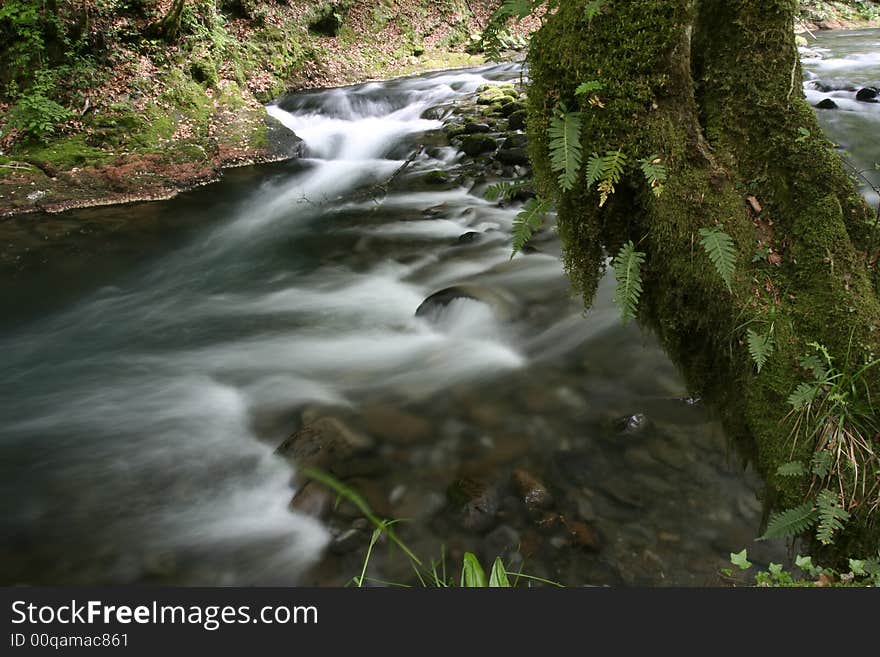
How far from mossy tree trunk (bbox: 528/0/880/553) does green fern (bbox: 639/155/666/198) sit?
4 cm

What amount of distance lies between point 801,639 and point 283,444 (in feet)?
12.1

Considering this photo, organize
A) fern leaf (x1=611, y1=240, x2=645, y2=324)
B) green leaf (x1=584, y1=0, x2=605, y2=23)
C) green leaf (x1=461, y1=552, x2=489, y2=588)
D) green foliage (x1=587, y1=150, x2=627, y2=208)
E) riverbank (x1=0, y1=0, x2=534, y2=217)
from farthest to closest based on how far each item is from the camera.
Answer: riverbank (x1=0, y1=0, x2=534, y2=217)
fern leaf (x1=611, y1=240, x2=645, y2=324)
green foliage (x1=587, y1=150, x2=627, y2=208)
green leaf (x1=584, y1=0, x2=605, y2=23)
green leaf (x1=461, y1=552, x2=489, y2=588)

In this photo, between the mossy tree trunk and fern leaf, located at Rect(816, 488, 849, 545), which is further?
the mossy tree trunk

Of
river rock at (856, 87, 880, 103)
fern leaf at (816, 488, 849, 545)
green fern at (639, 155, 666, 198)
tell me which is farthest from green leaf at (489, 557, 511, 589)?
river rock at (856, 87, 880, 103)

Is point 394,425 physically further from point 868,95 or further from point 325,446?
point 868,95

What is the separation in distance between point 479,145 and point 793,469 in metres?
9.77

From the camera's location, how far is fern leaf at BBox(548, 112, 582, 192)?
2898mm

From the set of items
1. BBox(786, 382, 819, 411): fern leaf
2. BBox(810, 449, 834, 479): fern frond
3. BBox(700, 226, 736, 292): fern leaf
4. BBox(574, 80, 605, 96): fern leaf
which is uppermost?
BBox(574, 80, 605, 96): fern leaf

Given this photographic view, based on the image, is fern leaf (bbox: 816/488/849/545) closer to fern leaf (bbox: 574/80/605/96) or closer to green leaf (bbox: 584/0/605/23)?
fern leaf (bbox: 574/80/605/96)

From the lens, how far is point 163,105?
12.4m

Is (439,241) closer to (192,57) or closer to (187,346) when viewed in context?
(187,346)

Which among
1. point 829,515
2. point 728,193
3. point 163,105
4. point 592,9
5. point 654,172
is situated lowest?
point 829,515

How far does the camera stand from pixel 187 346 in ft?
22.4

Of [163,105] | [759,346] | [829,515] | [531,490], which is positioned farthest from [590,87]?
[163,105]
